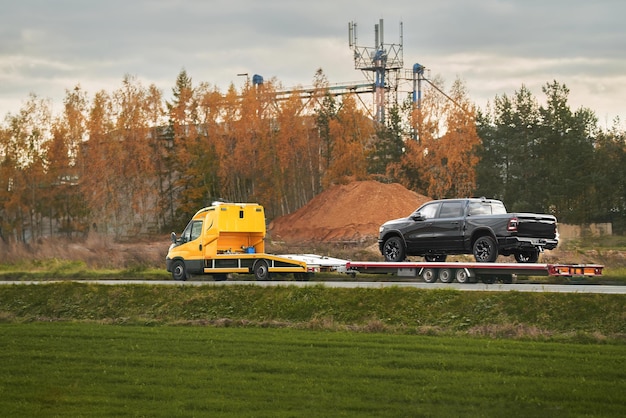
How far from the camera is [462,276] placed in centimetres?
2627

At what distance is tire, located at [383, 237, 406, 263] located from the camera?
1134 inches

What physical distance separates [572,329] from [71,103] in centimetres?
6091

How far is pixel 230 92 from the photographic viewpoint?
7331 cm

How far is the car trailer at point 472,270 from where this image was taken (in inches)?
968

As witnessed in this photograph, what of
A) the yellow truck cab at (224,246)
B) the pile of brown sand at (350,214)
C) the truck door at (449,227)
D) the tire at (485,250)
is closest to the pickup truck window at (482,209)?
the truck door at (449,227)

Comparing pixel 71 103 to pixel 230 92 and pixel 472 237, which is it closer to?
pixel 230 92

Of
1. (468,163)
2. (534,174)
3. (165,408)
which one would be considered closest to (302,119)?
(468,163)

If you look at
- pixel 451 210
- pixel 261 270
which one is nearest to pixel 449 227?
pixel 451 210

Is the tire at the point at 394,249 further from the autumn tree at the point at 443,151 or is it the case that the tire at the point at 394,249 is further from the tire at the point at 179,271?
the autumn tree at the point at 443,151

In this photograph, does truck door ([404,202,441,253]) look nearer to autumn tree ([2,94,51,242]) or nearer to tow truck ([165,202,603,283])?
tow truck ([165,202,603,283])

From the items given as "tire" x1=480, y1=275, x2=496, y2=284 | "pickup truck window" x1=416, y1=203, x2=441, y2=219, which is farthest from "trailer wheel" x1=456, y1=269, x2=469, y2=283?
"pickup truck window" x1=416, y1=203, x2=441, y2=219

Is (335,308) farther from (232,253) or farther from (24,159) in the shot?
(24,159)

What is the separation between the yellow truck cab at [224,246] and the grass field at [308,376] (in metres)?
12.2

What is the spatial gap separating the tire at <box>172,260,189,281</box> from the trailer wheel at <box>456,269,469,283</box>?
10861 mm
